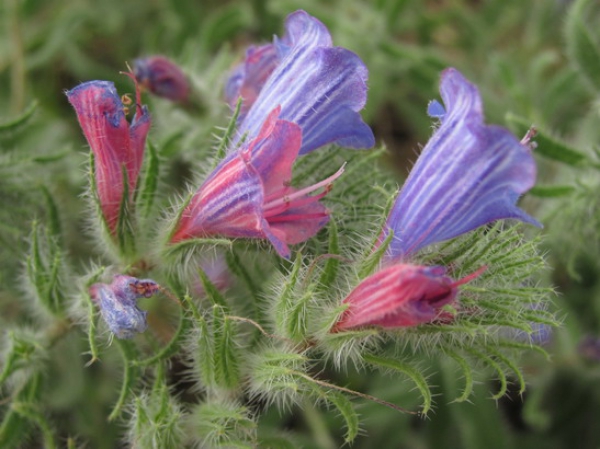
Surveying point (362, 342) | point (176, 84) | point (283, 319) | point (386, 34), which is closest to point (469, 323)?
point (362, 342)

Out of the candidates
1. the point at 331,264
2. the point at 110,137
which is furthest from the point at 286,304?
the point at 110,137

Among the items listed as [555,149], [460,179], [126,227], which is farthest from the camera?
[555,149]

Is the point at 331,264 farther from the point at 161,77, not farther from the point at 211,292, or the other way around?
the point at 161,77

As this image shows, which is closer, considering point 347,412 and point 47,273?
point 347,412

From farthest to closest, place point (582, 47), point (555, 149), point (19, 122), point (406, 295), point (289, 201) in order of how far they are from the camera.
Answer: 1. point (582, 47)
2. point (555, 149)
3. point (19, 122)
4. point (289, 201)
5. point (406, 295)

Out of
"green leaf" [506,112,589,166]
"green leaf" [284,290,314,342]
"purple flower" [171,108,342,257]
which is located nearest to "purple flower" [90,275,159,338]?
"purple flower" [171,108,342,257]

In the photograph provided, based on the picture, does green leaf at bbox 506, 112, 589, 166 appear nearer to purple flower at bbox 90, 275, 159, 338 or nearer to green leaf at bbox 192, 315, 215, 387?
green leaf at bbox 192, 315, 215, 387
